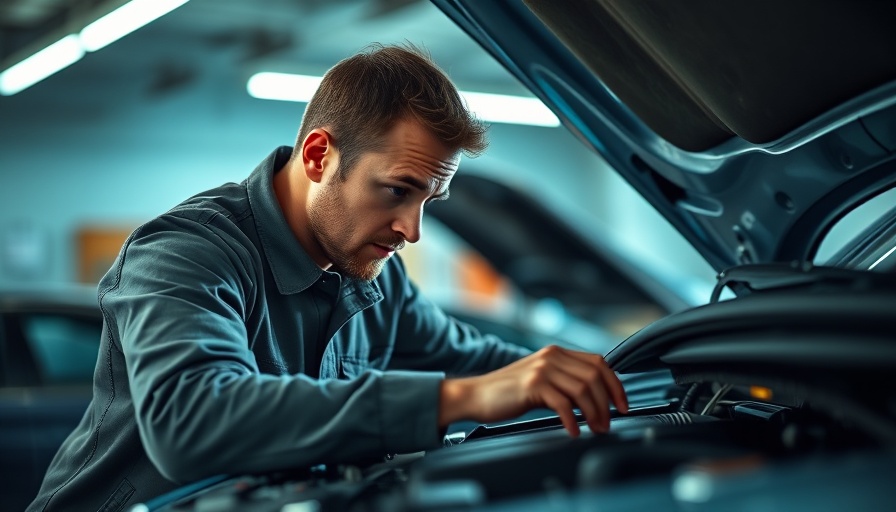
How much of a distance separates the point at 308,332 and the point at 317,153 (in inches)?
12.9

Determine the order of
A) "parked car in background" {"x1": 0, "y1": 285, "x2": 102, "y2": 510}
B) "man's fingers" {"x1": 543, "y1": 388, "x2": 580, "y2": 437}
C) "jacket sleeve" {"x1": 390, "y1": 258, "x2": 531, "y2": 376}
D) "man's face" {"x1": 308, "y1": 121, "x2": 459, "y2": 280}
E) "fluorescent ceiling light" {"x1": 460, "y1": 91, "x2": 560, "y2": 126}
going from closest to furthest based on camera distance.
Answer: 1. "man's fingers" {"x1": 543, "y1": 388, "x2": 580, "y2": 437}
2. "man's face" {"x1": 308, "y1": 121, "x2": 459, "y2": 280}
3. "jacket sleeve" {"x1": 390, "y1": 258, "x2": 531, "y2": 376}
4. "parked car in background" {"x1": 0, "y1": 285, "x2": 102, "y2": 510}
5. "fluorescent ceiling light" {"x1": 460, "y1": 91, "x2": 560, "y2": 126}

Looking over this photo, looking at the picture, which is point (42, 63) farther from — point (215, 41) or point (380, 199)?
point (380, 199)

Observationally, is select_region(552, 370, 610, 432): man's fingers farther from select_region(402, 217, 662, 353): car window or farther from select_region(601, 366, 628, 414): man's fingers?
select_region(402, 217, 662, 353): car window

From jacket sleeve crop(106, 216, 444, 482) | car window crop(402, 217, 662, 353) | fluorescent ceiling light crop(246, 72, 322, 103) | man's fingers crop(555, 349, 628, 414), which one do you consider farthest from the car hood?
fluorescent ceiling light crop(246, 72, 322, 103)

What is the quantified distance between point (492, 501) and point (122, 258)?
83cm

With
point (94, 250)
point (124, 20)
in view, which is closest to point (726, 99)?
point (124, 20)

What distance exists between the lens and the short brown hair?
1531 mm

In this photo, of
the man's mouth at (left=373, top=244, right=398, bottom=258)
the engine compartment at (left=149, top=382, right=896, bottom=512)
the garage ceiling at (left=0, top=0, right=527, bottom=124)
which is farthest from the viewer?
the garage ceiling at (left=0, top=0, right=527, bottom=124)

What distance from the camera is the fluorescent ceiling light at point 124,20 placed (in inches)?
202

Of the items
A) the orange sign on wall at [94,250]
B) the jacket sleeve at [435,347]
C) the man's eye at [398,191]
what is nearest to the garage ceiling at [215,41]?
the orange sign on wall at [94,250]

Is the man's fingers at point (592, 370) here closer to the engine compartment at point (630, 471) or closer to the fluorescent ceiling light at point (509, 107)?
the engine compartment at point (630, 471)

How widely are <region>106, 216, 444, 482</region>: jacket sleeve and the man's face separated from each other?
41 cm

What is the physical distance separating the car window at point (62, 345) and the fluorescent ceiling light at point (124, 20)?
228 centimetres

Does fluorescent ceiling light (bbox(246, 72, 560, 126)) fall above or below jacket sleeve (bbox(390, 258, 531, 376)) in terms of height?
above
